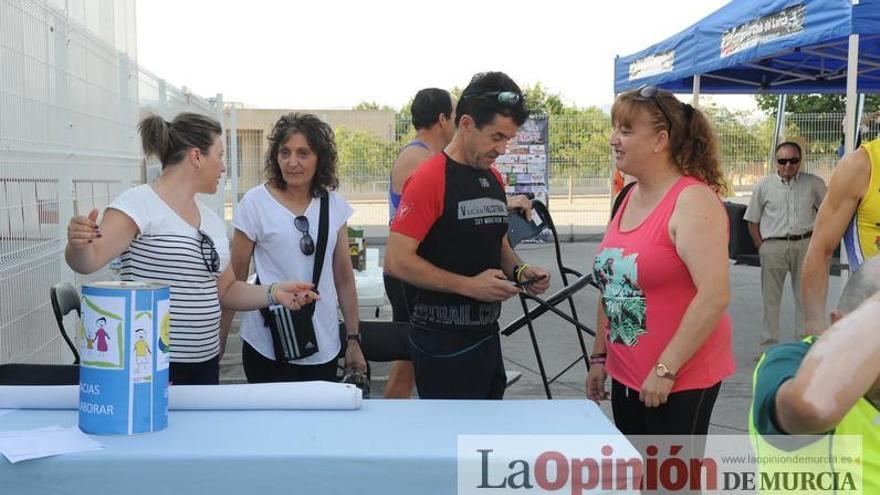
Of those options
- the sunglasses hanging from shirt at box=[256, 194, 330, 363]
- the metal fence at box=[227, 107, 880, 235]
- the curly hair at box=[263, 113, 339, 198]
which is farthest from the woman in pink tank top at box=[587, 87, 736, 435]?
the metal fence at box=[227, 107, 880, 235]

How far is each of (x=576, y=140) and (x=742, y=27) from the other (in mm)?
12059

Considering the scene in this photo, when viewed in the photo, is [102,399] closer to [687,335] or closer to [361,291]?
[687,335]

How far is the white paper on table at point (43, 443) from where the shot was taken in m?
1.81

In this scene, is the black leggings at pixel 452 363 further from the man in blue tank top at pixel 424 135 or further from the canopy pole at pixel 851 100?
the canopy pole at pixel 851 100

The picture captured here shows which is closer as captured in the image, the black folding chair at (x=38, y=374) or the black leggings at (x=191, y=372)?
the black folding chair at (x=38, y=374)

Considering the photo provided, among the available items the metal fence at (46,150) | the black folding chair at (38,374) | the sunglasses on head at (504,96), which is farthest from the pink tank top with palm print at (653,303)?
the metal fence at (46,150)

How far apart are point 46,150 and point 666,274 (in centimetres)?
264

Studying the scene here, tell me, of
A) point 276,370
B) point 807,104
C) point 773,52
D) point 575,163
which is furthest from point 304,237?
point 807,104

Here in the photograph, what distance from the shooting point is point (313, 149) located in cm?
352

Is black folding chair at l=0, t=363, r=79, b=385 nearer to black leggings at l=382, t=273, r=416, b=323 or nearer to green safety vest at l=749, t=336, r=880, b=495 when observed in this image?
black leggings at l=382, t=273, r=416, b=323

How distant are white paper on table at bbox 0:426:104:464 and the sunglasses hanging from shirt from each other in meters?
1.31

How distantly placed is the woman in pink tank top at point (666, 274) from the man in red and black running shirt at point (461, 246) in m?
0.38

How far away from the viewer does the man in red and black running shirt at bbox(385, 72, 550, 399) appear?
2932 millimetres

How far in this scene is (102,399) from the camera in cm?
189
